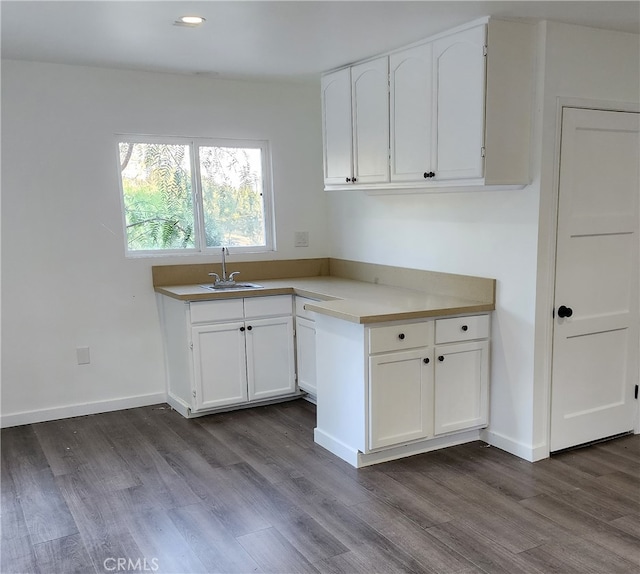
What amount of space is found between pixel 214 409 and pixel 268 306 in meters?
0.80

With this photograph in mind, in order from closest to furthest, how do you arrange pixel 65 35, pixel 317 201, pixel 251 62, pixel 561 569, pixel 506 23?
pixel 561 569, pixel 506 23, pixel 65 35, pixel 251 62, pixel 317 201

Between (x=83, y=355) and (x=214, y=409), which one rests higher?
(x=83, y=355)

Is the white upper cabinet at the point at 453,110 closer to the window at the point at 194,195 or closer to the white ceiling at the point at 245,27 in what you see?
the white ceiling at the point at 245,27

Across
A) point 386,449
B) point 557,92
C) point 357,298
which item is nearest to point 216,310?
point 357,298

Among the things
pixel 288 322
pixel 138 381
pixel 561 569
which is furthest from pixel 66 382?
pixel 561 569

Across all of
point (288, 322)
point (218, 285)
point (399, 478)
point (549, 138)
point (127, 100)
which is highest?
point (127, 100)

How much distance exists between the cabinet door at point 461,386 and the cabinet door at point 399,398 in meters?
0.07

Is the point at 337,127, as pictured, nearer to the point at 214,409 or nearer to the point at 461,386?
the point at 461,386

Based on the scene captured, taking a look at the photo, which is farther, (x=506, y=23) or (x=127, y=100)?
(x=127, y=100)

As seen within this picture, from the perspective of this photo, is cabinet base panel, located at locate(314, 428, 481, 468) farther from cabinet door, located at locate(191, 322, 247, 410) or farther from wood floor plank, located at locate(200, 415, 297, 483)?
cabinet door, located at locate(191, 322, 247, 410)

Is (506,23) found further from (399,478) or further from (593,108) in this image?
(399,478)

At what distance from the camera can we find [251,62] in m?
3.81

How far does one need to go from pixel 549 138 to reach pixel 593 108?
0.35 metres

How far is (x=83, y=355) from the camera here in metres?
4.16
